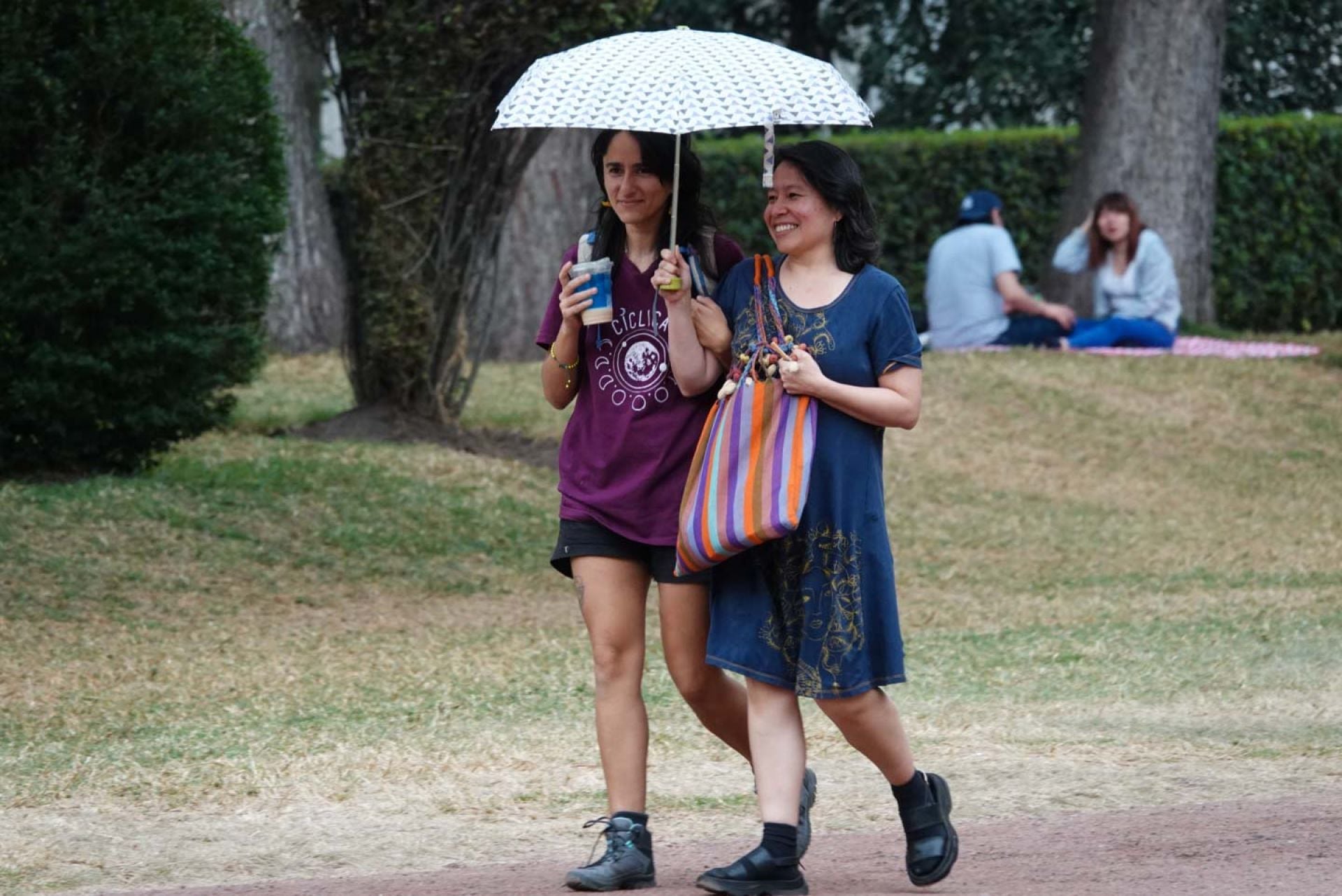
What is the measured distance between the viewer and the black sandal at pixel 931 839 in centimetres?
454

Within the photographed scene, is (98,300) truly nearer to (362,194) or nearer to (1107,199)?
(362,194)

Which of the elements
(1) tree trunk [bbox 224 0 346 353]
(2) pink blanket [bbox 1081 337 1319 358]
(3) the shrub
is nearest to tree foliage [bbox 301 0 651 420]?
(3) the shrub

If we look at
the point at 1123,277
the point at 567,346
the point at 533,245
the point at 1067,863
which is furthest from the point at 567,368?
the point at 533,245

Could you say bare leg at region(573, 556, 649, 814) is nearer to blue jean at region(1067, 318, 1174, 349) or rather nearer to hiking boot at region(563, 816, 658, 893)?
hiking boot at region(563, 816, 658, 893)

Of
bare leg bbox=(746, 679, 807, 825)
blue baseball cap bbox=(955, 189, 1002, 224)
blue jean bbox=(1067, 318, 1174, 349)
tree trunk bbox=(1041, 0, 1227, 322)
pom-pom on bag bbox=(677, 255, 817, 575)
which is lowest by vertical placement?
bare leg bbox=(746, 679, 807, 825)

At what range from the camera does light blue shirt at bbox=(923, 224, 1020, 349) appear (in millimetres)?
15023

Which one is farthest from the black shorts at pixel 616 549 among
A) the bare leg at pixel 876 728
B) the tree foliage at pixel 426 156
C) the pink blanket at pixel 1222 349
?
the pink blanket at pixel 1222 349

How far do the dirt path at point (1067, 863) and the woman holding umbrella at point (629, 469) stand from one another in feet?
1.14

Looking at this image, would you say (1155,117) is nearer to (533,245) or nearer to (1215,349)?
(1215,349)

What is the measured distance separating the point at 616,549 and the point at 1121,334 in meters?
11.8

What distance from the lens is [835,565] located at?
174 inches

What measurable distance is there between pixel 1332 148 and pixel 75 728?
1679cm

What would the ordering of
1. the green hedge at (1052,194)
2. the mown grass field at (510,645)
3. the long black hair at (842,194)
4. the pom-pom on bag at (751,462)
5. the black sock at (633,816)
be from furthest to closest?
the green hedge at (1052,194) < the mown grass field at (510,645) < the black sock at (633,816) < the long black hair at (842,194) < the pom-pom on bag at (751,462)

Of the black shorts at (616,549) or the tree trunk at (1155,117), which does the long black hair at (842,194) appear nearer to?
the black shorts at (616,549)
